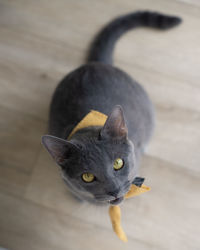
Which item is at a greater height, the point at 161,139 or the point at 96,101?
the point at 96,101

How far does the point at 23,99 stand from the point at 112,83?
66 cm

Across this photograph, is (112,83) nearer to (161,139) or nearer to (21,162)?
(161,139)

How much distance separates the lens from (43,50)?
1.58 meters

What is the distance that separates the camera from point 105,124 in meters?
0.79

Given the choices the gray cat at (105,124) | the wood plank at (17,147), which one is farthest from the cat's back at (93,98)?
the wood plank at (17,147)

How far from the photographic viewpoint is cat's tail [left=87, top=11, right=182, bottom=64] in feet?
4.51

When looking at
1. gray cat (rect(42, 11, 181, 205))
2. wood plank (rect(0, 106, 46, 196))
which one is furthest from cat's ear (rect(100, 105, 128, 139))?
wood plank (rect(0, 106, 46, 196))

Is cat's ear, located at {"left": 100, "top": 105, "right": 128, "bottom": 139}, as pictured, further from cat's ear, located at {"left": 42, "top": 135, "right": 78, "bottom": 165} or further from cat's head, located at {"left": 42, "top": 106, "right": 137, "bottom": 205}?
cat's ear, located at {"left": 42, "top": 135, "right": 78, "bottom": 165}

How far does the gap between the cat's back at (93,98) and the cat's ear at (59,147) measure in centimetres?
22

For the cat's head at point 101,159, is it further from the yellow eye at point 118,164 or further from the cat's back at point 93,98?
the cat's back at point 93,98

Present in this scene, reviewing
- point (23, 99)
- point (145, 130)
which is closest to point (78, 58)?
point (23, 99)

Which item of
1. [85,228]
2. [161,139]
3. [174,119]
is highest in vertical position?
[174,119]

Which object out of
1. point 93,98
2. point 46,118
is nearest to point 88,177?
point 93,98

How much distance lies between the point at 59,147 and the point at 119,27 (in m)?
0.93
